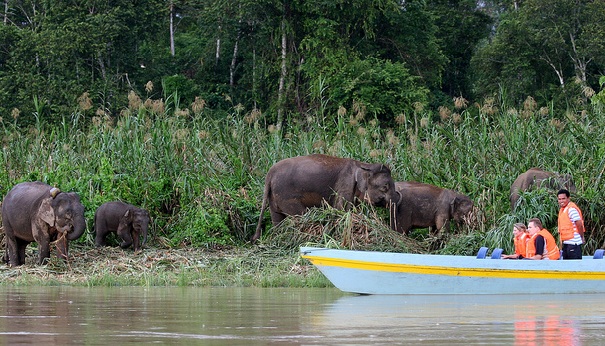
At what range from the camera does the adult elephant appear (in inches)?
675

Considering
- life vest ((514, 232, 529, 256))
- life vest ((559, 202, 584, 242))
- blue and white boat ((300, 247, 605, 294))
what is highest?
life vest ((559, 202, 584, 242))

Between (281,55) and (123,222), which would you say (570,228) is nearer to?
(123,222)

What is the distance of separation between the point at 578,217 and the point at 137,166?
23.8 ft

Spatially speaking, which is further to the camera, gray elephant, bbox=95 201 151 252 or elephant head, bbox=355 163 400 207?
gray elephant, bbox=95 201 151 252

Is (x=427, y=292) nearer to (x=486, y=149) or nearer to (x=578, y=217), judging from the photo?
(x=578, y=217)

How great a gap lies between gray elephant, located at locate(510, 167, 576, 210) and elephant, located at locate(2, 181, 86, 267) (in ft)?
19.8

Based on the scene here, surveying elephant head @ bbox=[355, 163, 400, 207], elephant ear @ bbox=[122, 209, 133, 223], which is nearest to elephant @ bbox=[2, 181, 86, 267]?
elephant ear @ bbox=[122, 209, 133, 223]

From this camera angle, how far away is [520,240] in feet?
46.3

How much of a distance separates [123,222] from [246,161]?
270 centimetres

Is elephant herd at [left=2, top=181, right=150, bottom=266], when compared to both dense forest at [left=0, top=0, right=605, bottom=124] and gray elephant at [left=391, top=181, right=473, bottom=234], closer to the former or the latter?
gray elephant at [left=391, top=181, right=473, bottom=234]

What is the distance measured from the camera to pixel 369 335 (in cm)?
875

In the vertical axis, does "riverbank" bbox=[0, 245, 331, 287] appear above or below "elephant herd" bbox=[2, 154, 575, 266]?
below

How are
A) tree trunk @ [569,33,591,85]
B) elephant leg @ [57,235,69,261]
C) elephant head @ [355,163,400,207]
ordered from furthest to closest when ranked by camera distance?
tree trunk @ [569,33,591,85] → elephant head @ [355,163,400,207] → elephant leg @ [57,235,69,261]

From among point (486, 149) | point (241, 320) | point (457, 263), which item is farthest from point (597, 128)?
point (241, 320)
